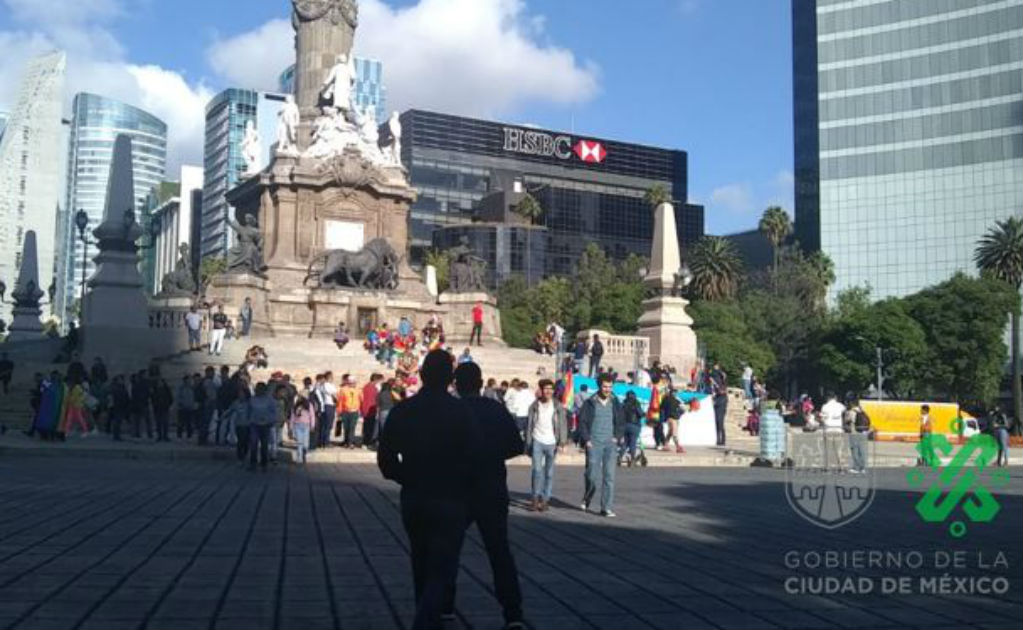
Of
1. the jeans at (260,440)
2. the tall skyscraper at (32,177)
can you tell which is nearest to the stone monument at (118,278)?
the jeans at (260,440)

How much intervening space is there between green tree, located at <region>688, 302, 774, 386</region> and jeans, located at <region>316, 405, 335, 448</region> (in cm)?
4356

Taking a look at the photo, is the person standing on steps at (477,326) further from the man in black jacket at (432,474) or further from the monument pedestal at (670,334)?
the man in black jacket at (432,474)

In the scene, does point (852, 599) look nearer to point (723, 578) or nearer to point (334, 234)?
point (723, 578)

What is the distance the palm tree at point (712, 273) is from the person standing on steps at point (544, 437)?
72249 millimetres

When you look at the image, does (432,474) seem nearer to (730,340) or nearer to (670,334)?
(670,334)

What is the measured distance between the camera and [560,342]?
4025 cm

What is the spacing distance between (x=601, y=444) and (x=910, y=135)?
89.2m

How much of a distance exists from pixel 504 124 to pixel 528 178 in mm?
8387

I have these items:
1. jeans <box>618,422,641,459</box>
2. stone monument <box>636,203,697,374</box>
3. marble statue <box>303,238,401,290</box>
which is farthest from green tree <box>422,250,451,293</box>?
jeans <box>618,422,641,459</box>

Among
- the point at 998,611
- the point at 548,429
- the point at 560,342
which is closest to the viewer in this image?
the point at 998,611

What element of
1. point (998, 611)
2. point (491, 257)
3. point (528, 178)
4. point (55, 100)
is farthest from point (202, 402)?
point (528, 178)

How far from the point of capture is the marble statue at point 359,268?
41656 mm

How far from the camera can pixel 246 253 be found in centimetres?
4097

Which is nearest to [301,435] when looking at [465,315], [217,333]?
[217,333]
